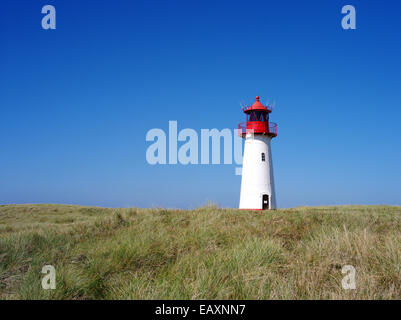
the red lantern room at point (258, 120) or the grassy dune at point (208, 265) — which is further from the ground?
the red lantern room at point (258, 120)

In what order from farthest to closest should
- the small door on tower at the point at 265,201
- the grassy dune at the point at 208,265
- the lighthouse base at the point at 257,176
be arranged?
the lighthouse base at the point at 257,176 → the small door on tower at the point at 265,201 → the grassy dune at the point at 208,265

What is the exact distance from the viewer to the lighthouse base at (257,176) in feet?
76.8

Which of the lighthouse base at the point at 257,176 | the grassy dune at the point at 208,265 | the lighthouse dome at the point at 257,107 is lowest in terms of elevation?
the grassy dune at the point at 208,265

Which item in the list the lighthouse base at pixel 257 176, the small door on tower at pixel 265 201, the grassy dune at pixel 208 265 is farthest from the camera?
the lighthouse base at pixel 257 176

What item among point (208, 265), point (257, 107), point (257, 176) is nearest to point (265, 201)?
point (257, 176)

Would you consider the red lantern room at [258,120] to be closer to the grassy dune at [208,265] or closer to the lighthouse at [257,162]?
the lighthouse at [257,162]

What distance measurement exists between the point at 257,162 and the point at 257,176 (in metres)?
1.20

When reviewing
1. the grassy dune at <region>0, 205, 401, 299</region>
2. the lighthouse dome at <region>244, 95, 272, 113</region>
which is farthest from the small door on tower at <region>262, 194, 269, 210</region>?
the grassy dune at <region>0, 205, 401, 299</region>

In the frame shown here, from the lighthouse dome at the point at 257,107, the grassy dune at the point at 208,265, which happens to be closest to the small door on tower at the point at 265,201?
the lighthouse dome at the point at 257,107

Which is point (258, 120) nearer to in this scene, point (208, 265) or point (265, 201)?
point (265, 201)

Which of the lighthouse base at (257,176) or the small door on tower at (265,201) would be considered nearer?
the small door on tower at (265,201)

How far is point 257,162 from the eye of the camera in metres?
24.0

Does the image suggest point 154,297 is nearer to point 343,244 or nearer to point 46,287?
point 46,287
